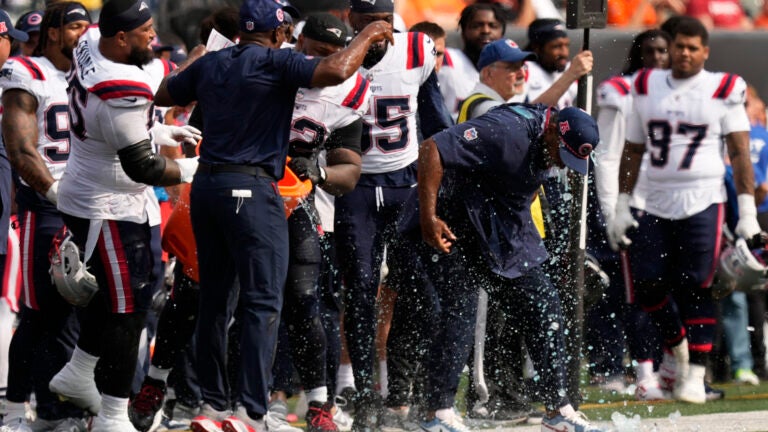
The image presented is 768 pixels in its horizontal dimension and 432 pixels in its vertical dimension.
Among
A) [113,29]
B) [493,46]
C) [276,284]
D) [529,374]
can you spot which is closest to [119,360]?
[276,284]

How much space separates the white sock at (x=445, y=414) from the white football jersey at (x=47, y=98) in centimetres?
→ 215

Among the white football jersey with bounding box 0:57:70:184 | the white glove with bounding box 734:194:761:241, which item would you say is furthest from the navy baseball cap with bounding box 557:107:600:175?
the white glove with bounding box 734:194:761:241

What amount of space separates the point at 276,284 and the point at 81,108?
1.13m

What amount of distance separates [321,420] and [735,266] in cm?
337

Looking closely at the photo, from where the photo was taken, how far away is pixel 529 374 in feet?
31.3

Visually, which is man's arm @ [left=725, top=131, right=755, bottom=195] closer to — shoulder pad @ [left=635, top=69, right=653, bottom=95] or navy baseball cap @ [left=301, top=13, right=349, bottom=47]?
shoulder pad @ [left=635, top=69, right=653, bottom=95]

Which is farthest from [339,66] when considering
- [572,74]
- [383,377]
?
[383,377]

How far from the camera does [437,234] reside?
281 inches

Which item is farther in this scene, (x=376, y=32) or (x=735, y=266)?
(x=735, y=266)

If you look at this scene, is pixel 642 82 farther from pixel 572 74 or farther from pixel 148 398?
pixel 148 398

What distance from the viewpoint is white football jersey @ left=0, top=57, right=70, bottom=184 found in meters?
7.36

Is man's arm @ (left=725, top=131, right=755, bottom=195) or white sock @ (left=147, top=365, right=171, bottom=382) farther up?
man's arm @ (left=725, top=131, right=755, bottom=195)

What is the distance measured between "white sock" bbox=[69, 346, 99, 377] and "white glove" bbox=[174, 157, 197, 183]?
2.98 feet

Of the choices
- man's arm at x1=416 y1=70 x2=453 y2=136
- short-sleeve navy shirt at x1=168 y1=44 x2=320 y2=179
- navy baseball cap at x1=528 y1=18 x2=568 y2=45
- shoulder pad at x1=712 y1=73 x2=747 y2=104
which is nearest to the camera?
short-sleeve navy shirt at x1=168 y1=44 x2=320 y2=179
